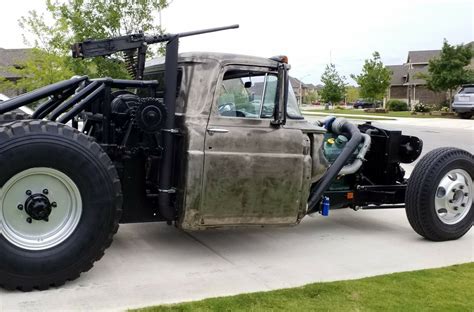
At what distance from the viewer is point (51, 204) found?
429 centimetres

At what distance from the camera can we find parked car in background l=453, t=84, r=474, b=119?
31109mm

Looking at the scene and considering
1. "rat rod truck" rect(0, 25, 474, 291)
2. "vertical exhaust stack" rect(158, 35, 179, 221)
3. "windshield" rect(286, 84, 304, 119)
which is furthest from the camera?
"windshield" rect(286, 84, 304, 119)

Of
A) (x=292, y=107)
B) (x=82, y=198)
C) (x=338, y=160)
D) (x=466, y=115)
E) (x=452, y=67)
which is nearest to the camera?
(x=82, y=198)

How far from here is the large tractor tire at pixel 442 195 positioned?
5926 millimetres

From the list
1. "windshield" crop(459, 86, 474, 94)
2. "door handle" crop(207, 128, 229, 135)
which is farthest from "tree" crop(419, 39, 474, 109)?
"door handle" crop(207, 128, 229, 135)

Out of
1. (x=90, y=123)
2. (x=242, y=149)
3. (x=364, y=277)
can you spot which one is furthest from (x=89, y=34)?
(x=364, y=277)

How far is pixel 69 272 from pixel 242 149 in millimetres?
1818

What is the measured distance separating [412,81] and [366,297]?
6855 centimetres

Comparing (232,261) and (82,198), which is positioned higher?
(82,198)

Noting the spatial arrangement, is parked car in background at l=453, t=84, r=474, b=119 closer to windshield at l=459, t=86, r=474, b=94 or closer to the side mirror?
windshield at l=459, t=86, r=474, b=94

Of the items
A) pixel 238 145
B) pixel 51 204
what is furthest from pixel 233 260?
pixel 51 204

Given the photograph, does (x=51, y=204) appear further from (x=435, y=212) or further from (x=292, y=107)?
(x=435, y=212)

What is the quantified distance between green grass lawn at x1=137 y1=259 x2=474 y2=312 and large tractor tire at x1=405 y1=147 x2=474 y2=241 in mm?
1152

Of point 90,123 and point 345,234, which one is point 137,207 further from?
point 345,234
